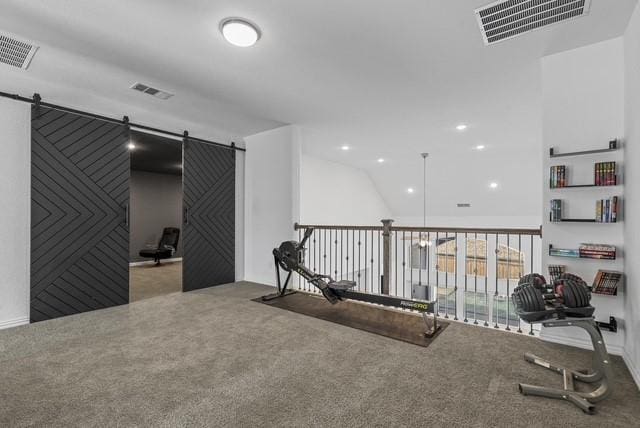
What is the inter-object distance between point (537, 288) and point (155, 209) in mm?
8918

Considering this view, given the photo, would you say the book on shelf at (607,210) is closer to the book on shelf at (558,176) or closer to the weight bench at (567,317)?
the book on shelf at (558,176)

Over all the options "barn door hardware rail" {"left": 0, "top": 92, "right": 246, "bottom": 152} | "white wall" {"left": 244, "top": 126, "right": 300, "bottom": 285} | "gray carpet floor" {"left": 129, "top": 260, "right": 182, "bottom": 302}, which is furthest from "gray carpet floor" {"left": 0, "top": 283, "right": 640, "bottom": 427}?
"barn door hardware rail" {"left": 0, "top": 92, "right": 246, "bottom": 152}

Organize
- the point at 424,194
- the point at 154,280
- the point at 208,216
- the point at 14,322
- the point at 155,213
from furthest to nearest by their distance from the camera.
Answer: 1. the point at 424,194
2. the point at 155,213
3. the point at 154,280
4. the point at 208,216
5. the point at 14,322

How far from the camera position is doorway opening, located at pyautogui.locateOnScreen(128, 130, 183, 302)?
638 centimetres

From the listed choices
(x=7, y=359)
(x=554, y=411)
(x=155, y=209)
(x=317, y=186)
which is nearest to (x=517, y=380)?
(x=554, y=411)

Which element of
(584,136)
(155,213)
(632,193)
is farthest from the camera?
(155,213)

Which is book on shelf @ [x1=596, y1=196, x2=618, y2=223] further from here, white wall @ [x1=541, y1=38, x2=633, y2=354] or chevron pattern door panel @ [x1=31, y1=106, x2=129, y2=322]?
chevron pattern door panel @ [x1=31, y1=106, x2=129, y2=322]

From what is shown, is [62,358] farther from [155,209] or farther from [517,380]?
[155,209]

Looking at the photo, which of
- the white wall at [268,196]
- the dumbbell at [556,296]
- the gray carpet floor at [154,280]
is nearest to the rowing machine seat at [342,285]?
the white wall at [268,196]

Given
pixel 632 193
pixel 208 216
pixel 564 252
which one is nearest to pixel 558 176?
pixel 632 193

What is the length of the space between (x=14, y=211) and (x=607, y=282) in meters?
5.89

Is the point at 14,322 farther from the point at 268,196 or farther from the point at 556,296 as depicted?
the point at 556,296

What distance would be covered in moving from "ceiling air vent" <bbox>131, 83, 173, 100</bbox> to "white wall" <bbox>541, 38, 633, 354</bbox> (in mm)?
4207

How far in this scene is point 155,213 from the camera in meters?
8.27
